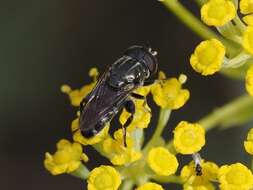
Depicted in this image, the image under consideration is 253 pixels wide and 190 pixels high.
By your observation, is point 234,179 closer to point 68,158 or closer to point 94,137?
point 94,137

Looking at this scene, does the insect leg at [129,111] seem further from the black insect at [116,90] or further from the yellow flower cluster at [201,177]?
the yellow flower cluster at [201,177]

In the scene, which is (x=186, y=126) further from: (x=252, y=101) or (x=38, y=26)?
(x=38, y=26)

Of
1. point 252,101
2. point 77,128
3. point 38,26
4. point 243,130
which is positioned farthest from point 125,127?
point 38,26

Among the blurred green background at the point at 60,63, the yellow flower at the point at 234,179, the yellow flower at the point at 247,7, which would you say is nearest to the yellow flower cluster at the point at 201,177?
the yellow flower at the point at 234,179

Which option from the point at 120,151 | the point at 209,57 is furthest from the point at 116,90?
the point at 209,57

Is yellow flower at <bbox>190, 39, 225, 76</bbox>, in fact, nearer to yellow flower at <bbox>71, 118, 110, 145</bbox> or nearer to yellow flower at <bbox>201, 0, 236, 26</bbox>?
yellow flower at <bbox>201, 0, 236, 26</bbox>

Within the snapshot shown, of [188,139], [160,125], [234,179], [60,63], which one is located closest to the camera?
[234,179]

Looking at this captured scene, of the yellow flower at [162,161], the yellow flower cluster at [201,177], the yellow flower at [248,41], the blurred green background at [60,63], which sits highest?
the blurred green background at [60,63]
